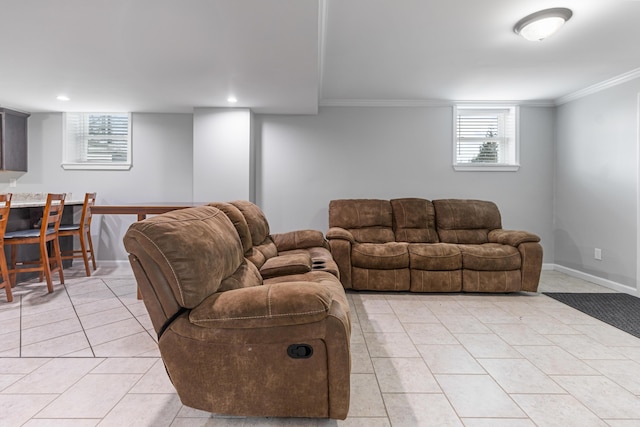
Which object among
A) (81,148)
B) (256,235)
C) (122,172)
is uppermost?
(81,148)

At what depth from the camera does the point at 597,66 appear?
321 cm

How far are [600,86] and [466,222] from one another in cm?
221

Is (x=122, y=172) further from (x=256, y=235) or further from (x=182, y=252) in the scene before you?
(x=182, y=252)

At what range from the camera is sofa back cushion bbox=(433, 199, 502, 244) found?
12.6 ft

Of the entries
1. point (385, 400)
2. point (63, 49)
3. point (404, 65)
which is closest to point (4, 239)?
point (63, 49)

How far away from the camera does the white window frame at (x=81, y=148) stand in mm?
4363

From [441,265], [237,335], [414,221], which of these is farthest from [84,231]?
[441,265]

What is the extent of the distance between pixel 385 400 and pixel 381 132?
3.59 meters

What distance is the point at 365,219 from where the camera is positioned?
3.88 meters

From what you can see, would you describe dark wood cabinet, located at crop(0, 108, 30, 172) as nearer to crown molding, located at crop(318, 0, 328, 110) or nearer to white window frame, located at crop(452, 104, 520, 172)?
crown molding, located at crop(318, 0, 328, 110)

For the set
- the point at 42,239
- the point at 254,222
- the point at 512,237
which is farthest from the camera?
the point at 512,237

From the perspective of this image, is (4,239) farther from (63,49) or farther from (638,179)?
(638,179)

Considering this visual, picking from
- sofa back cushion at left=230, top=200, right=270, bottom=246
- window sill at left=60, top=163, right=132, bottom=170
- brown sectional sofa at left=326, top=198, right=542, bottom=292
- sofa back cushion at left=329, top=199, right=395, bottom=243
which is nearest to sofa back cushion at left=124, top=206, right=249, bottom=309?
sofa back cushion at left=230, top=200, right=270, bottom=246

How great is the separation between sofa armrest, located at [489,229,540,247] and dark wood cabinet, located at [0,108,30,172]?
6.17 metres
